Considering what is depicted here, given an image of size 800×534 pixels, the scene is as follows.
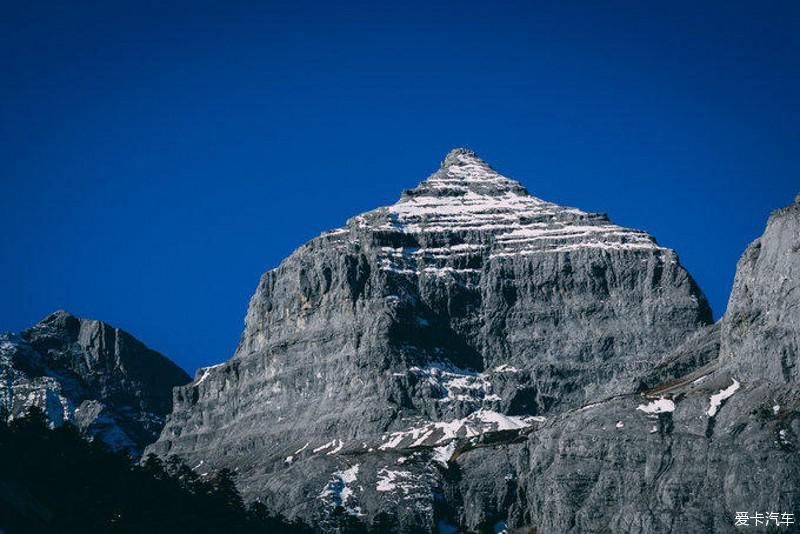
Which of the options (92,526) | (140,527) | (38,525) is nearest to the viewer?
(38,525)

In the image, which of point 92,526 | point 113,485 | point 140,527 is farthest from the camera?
point 113,485

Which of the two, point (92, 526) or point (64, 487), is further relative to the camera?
point (64, 487)

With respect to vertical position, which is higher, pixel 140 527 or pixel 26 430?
pixel 26 430

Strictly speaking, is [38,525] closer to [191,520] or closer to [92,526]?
[92,526]

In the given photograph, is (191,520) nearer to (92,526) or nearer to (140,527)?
(140,527)

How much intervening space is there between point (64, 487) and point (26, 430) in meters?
18.7

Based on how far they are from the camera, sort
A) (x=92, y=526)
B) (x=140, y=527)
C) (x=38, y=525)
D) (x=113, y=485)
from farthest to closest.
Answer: (x=113, y=485) < (x=140, y=527) < (x=92, y=526) < (x=38, y=525)

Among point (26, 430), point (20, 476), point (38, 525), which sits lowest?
point (38, 525)

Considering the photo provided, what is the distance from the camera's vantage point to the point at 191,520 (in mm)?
194625

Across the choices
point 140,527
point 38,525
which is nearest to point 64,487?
point 140,527

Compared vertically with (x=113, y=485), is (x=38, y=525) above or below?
below

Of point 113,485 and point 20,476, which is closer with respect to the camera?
point 20,476

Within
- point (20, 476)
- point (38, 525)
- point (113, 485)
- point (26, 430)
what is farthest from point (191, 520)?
point (38, 525)

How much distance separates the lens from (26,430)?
197875mm
